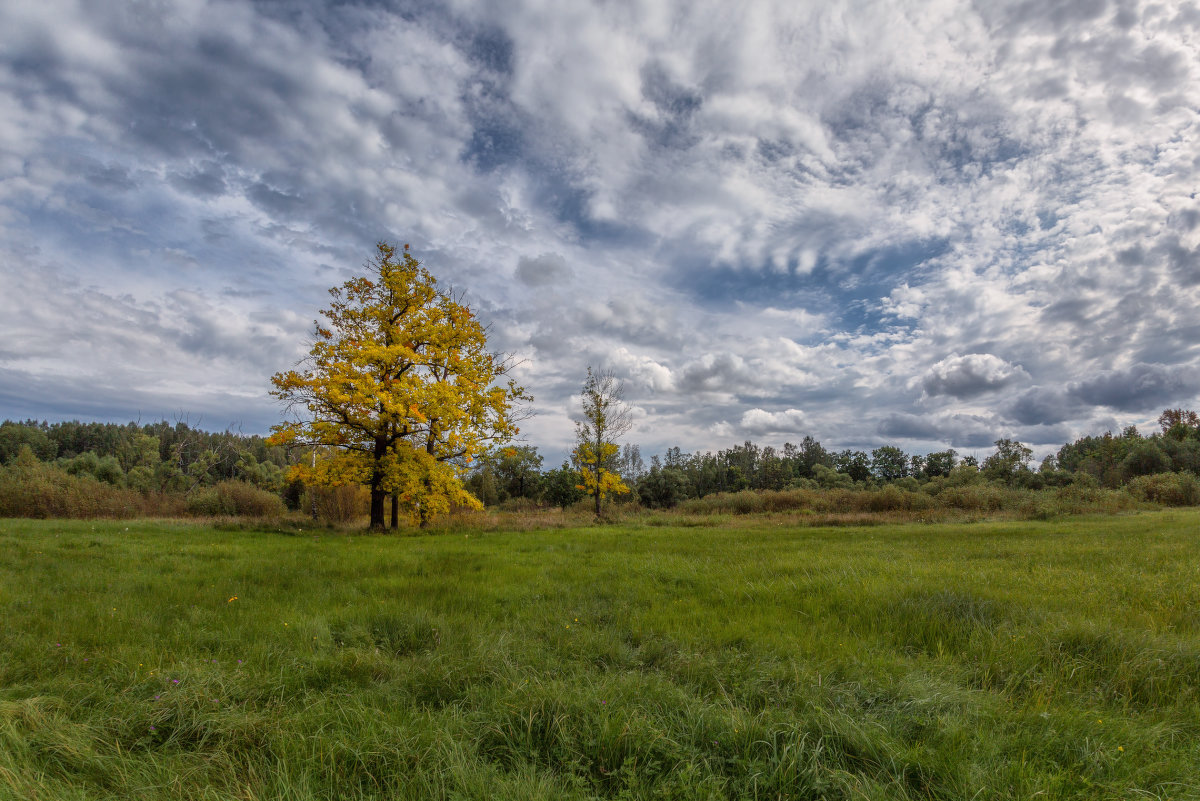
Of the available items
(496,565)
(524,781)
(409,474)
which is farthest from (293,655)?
(409,474)

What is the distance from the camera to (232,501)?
29516mm

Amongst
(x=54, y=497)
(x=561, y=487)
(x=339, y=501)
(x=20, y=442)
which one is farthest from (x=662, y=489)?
(x=20, y=442)

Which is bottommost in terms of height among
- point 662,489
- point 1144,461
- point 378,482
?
point 662,489

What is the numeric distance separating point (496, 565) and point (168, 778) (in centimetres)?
812

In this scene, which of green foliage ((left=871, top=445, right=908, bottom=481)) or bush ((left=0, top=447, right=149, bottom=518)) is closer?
bush ((left=0, top=447, right=149, bottom=518))

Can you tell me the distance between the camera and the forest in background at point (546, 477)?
90.5 ft

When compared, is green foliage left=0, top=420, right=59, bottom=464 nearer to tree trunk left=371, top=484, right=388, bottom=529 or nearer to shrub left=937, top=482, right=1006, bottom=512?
tree trunk left=371, top=484, right=388, bottom=529

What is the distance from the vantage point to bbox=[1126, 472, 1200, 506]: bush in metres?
38.1

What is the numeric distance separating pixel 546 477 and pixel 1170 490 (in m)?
61.0

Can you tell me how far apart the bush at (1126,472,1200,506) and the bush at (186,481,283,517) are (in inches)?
2492

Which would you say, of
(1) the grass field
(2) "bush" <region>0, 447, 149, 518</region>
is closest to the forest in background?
(2) "bush" <region>0, 447, 149, 518</region>

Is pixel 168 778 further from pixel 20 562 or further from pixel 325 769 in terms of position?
pixel 20 562

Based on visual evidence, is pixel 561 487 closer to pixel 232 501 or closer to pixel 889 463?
pixel 232 501

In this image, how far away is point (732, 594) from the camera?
26.5 ft
